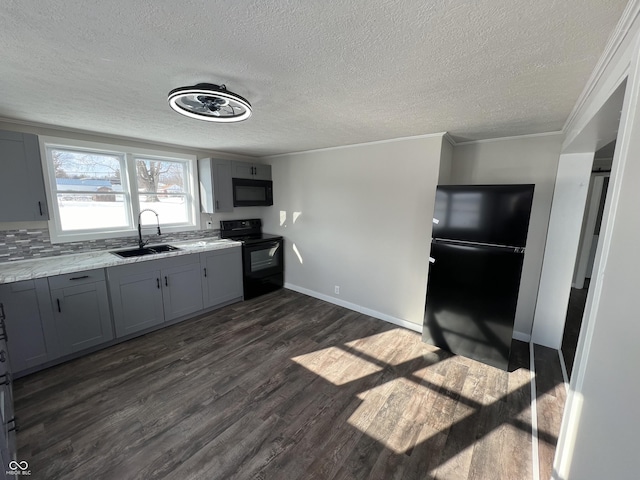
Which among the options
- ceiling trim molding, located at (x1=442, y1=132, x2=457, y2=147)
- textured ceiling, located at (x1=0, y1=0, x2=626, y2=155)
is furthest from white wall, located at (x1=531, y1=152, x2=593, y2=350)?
ceiling trim molding, located at (x1=442, y1=132, x2=457, y2=147)

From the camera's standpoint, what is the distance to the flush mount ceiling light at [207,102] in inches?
60.7

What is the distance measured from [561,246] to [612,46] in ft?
7.01

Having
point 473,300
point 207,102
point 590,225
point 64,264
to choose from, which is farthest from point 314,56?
point 590,225

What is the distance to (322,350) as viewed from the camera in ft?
9.09

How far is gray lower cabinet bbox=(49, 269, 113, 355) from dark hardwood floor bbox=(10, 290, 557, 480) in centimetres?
20

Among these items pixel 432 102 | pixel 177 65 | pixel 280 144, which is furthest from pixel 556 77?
pixel 280 144

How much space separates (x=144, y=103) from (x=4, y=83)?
0.75m

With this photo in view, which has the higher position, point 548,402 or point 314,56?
point 314,56

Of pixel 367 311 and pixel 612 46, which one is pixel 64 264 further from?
pixel 612 46

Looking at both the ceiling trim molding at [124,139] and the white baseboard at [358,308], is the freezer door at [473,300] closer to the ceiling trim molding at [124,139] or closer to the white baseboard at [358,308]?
the white baseboard at [358,308]

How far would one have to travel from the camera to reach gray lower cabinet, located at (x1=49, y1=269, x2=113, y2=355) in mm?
2396

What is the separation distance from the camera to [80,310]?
2.52 metres

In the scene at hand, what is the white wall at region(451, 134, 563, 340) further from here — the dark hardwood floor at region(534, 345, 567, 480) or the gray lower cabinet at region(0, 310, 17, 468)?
the gray lower cabinet at region(0, 310, 17, 468)

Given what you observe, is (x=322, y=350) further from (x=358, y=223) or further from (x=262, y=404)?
(x=358, y=223)
